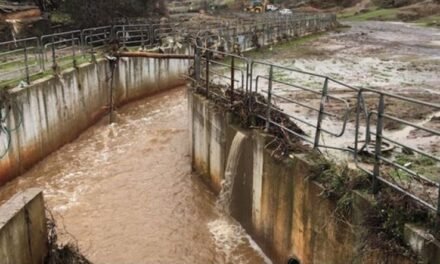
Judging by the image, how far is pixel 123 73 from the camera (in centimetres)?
2095

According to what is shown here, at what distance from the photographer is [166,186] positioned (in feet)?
41.8

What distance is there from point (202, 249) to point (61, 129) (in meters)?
8.16

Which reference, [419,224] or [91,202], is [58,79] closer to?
[91,202]

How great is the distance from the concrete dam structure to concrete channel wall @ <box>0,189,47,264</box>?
0.07 ft

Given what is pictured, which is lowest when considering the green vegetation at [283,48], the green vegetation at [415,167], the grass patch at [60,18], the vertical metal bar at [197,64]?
the green vegetation at [283,48]

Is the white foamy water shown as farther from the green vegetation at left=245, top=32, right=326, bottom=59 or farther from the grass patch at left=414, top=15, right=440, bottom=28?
the grass patch at left=414, top=15, right=440, bottom=28

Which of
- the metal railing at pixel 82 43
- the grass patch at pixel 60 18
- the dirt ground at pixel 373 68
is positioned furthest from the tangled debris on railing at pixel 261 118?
the grass patch at pixel 60 18

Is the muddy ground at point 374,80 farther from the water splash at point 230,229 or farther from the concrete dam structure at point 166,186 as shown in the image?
the water splash at point 230,229

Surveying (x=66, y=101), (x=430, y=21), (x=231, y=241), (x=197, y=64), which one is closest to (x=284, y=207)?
(x=231, y=241)

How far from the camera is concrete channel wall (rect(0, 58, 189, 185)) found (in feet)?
44.3

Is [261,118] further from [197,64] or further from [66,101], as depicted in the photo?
[66,101]

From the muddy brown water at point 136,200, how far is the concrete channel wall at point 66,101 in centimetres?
43

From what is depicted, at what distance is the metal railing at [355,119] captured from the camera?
19.9 ft

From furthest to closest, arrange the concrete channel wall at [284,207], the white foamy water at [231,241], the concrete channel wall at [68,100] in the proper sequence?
the concrete channel wall at [68,100]
the white foamy water at [231,241]
the concrete channel wall at [284,207]
